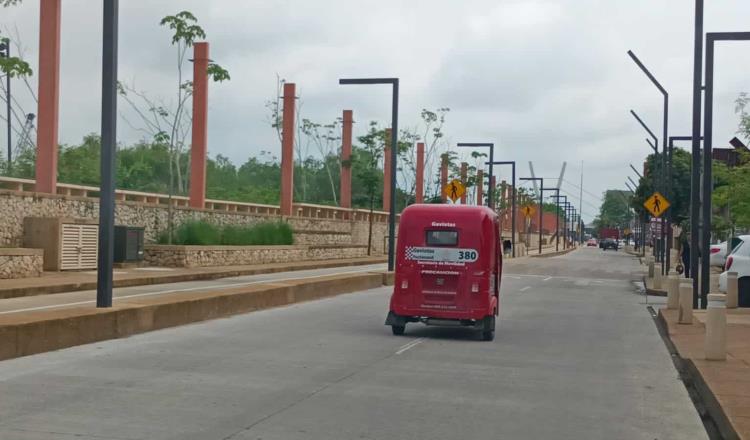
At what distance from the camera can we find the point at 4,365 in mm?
12359

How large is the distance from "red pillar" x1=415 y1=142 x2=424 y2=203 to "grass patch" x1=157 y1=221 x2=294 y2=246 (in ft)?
124

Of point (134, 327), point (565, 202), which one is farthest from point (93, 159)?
point (565, 202)

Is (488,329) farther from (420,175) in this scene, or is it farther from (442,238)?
(420,175)

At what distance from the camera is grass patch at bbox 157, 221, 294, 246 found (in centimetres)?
3641

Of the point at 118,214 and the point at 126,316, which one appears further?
the point at 118,214

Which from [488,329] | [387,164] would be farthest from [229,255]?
[387,164]

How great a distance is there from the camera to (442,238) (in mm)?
17578

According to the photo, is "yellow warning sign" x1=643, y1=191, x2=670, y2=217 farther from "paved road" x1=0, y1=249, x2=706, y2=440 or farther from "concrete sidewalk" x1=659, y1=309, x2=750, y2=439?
"paved road" x1=0, y1=249, x2=706, y2=440

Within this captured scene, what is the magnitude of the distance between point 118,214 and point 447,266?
18277mm

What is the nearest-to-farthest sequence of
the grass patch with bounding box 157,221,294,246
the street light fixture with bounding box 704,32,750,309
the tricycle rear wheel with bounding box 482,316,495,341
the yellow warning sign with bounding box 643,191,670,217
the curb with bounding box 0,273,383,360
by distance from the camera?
the curb with bounding box 0,273,383,360 < the tricycle rear wheel with bounding box 482,316,495,341 < the street light fixture with bounding box 704,32,750,309 < the grass patch with bounding box 157,221,294,246 < the yellow warning sign with bounding box 643,191,670,217

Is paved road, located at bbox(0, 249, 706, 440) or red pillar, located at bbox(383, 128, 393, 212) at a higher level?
red pillar, located at bbox(383, 128, 393, 212)

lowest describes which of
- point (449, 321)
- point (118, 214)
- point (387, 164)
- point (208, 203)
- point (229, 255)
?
point (449, 321)

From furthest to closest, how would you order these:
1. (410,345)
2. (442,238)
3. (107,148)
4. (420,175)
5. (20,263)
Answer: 1. (420,175)
2. (20,263)
3. (442,238)
4. (410,345)
5. (107,148)

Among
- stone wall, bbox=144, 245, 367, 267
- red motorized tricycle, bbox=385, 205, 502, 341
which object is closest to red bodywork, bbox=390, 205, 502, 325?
red motorized tricycle, bbox=385, 205, 502, 341
